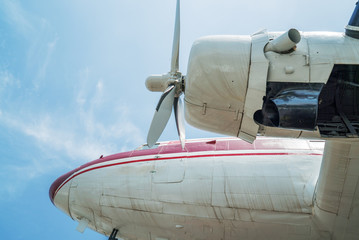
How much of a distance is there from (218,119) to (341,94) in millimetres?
2528

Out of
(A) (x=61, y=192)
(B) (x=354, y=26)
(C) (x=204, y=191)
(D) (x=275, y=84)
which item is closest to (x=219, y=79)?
(D) (x=275, y=84)

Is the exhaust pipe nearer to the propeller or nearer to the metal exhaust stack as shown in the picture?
the metal exhaust stack

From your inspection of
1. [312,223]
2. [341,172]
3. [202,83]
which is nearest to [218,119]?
[202,83]

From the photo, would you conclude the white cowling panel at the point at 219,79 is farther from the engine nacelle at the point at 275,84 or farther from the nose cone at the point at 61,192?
the nose cone at the point at 61,192

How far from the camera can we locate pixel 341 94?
17.7 ft

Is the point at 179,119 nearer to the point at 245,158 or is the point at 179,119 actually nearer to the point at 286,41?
the point at 286,41

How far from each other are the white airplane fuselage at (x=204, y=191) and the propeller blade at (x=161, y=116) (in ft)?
15.9

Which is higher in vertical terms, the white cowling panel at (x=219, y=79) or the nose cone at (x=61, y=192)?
the white cowling panel at (x=219, y=79)

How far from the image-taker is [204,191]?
10.1 meters

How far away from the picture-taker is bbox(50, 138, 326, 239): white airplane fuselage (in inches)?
369

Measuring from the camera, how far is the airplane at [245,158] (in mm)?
4930

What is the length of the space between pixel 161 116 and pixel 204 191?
16.3 feet

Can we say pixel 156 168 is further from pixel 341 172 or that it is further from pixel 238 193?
pixel 341 172

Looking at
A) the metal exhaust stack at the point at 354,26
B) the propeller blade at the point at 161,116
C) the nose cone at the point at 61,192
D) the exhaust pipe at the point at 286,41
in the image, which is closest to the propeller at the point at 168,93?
the propeller blade at the point at 161,116
